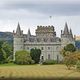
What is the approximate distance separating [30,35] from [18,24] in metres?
10.3

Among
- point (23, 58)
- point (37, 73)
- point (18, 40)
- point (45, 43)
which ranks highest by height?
point (18, 40)

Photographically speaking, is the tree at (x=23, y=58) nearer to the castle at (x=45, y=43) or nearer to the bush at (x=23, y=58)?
the bush at (x=23, y=58)

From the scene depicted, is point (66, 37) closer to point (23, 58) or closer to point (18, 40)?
point (18, 40)

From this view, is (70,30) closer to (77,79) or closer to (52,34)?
(52,34)

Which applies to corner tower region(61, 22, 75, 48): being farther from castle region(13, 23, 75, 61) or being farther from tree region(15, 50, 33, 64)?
tree region(15, 50, 33, 64)

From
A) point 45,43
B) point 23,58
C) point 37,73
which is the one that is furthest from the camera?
point 45,43

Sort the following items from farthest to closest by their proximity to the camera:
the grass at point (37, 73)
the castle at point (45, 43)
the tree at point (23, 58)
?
1. the castle at point (45, 43)
2. the tree at point (23, 58)
3. the grass at point (37, 73)

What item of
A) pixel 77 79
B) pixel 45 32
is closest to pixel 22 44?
Answer: pixel 45 32

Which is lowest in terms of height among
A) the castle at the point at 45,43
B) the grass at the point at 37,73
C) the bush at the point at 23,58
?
the grass at the point at 37,73

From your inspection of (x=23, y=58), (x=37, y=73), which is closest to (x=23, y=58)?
(x=23, y=58)

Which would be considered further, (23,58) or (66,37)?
(66,37)

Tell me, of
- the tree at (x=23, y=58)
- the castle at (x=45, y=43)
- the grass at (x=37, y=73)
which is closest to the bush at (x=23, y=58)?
the tree at (x=23, y=58)

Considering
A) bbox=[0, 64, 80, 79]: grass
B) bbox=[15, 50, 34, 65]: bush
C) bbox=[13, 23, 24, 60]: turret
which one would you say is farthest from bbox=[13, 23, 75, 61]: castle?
bbox=[0, 64, 80, 79]: grass

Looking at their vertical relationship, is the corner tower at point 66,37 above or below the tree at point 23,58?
above
